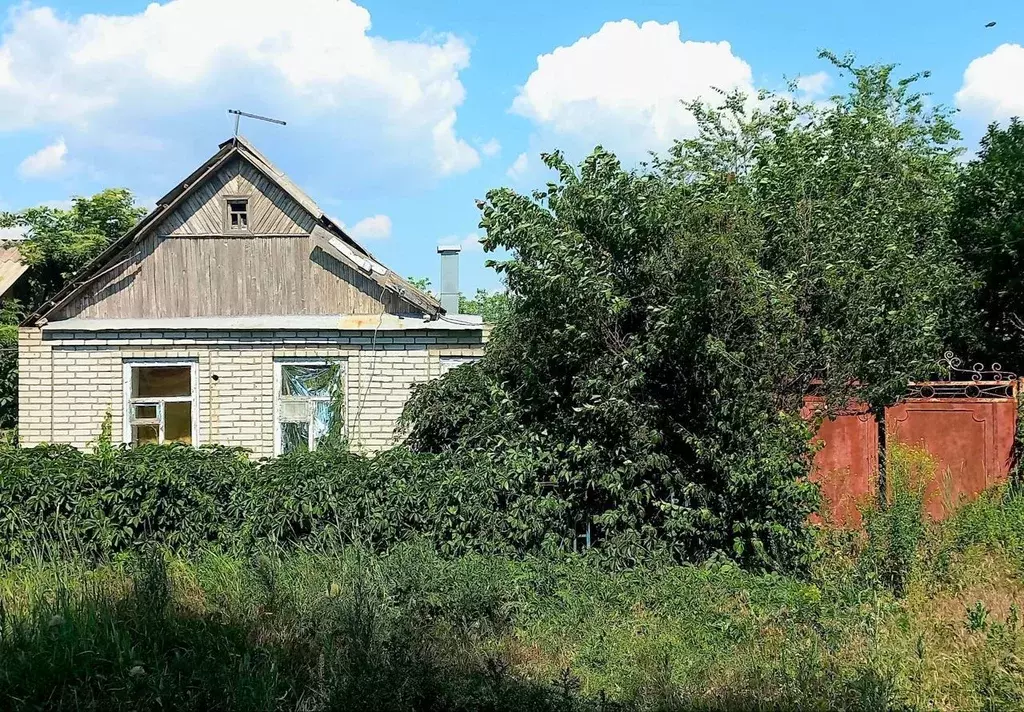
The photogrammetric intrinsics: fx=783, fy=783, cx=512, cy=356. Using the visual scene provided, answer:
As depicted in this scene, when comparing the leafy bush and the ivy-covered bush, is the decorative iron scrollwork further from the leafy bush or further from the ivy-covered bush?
the leafy bush

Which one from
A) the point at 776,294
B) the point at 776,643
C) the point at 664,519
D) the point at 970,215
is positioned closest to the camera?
the point at 776,643

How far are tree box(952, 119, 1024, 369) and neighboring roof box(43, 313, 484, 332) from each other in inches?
243

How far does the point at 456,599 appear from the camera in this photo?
5355 millimetres

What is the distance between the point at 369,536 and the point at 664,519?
2.40 metres

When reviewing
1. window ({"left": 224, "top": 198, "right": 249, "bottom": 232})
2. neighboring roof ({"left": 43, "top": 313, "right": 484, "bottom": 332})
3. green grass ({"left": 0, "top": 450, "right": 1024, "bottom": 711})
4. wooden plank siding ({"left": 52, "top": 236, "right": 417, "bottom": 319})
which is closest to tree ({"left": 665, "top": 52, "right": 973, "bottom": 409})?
green grass ({"left": 0, "top": 450, "right": 1024, "bottom": 711})

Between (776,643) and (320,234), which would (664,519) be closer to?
(776,643)

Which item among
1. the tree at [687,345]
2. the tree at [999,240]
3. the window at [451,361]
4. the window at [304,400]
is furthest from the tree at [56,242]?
the tree at [999,240]

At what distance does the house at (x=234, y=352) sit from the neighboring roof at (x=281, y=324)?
0.06ft

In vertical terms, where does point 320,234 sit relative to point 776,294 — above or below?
above

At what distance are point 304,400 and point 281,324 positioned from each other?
1099 millimetres

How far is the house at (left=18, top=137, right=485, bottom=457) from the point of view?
35.5 ft

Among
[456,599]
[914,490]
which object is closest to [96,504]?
[456,599]

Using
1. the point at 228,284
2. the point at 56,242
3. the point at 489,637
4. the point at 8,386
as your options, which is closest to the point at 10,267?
the point at 56,242

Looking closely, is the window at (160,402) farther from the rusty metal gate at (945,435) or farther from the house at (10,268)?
the house at (10,268)
